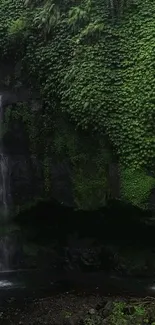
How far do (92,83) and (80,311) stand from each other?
538 cm

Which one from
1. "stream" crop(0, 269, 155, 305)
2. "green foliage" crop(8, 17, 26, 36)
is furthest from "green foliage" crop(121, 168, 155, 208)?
"green foliage" crop(8, 17, 26, 36)

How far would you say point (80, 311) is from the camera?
980 cm

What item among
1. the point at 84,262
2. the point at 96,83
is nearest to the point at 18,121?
the point at 96,83

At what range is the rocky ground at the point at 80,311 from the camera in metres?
9.29

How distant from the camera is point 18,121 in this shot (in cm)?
1223

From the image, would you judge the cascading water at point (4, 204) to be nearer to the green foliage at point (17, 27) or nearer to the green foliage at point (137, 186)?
the green foliage at point (17, 27)

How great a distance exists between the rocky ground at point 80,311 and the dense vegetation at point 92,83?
2.31 m

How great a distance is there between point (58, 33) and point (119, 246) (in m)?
5.92

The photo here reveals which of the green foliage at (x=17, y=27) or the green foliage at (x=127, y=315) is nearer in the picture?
the green foliage at (x=127, y=315)

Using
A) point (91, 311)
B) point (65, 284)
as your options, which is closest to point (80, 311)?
point (91, 311)

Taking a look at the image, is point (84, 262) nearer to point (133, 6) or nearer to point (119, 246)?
point (119, 246)

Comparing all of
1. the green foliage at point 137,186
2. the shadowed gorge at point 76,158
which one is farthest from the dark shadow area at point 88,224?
the green foliage at point 137,186

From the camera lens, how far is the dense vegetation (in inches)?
424

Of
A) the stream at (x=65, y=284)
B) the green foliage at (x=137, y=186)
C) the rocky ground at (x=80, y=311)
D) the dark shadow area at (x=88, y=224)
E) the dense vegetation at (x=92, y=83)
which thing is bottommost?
the stream at (x=65, y=284)
